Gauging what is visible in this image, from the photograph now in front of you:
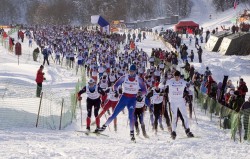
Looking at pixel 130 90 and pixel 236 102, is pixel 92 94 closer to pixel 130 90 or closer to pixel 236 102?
pixel 130 90

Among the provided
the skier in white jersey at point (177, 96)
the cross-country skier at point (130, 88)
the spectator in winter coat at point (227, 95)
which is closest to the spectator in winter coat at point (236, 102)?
the spectator in winter coat at point (227, 95)

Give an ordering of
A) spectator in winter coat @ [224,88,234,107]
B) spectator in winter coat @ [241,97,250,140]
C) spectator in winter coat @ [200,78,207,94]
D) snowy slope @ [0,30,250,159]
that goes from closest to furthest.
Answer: snowy slope @ [0,30,250,159]
spectator in winter coat @ [241,97,250,140]
spectator in winter coat @ [224,88,234,107]
spectator in winter coat @ [200,78,207,94]

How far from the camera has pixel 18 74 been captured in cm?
2706

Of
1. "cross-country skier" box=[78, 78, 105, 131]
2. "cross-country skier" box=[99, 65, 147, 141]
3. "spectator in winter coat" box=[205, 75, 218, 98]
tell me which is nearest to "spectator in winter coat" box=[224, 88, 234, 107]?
"spectator in winter coat" box=[205, 75, 218, 98]

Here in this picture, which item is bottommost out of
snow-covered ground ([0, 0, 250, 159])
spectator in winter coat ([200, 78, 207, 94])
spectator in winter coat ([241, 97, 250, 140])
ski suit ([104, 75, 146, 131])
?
snow-covered ground ([0, 0, 250, 159])

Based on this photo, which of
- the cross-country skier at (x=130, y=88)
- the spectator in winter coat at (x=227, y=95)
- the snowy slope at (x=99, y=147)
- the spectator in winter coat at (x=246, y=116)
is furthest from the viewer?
the spectator in winter coat at (x=227, y=95)

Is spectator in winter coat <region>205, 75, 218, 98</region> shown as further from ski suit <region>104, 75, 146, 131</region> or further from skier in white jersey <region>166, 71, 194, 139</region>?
ski suit <region>104, 75, 146, 131</region>

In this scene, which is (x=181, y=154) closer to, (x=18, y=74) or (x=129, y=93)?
(x=129, y=93)

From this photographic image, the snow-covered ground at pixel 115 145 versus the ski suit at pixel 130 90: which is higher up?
the ski suit at pixel 130 90

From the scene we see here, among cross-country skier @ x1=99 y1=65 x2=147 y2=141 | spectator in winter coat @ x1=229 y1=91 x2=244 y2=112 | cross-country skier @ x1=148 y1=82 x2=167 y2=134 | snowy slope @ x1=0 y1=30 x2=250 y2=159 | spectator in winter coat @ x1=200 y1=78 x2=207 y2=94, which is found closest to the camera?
snowy slope @ x1=0 y1=30 x2=250 y2=159

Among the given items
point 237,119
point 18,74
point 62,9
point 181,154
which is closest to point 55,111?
point 237,119

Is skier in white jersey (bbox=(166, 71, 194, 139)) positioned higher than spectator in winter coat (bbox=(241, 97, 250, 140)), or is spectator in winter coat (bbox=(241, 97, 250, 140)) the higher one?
skier in white jersey (bbox=(166, 71, 194, 139))

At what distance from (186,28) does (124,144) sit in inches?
2155

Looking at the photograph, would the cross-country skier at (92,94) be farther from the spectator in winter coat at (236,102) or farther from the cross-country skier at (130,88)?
the spectator in winter coat at (236,102)
